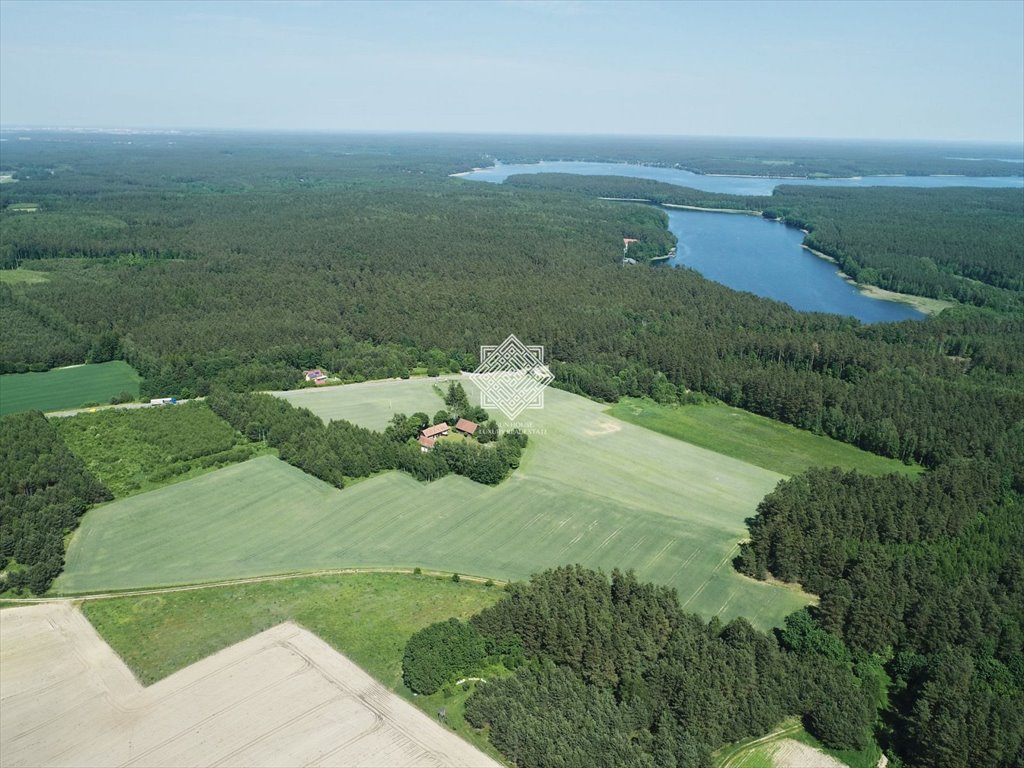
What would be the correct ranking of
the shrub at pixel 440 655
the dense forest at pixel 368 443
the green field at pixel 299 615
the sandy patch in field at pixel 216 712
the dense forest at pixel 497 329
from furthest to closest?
1. the dense forest at pixel 497 329
2. the dense forest at pixel 368 443
3. the green field at pixel 299 615
4. the shrub at pixel 440 655
5. the sandy patch in field at pixel 216 712

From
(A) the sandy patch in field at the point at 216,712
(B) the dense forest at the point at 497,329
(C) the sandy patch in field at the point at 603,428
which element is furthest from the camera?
(B) the dense forest at the point at 497,329

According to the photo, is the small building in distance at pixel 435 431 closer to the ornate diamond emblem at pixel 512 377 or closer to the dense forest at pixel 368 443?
the dense forest at pixel 368 443

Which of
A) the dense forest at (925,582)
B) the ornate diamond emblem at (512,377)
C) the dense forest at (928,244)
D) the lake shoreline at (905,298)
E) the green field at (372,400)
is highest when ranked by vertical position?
the dense forest at (928,244)

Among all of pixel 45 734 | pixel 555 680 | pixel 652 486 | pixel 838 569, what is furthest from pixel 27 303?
pixel 838 569

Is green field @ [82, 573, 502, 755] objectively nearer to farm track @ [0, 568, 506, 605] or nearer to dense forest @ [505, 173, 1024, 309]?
farm track @ [0, 568, 506, 605]

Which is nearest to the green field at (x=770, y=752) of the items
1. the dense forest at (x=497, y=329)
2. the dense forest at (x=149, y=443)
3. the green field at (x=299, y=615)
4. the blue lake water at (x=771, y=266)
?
the green field at (x=299, y=615)

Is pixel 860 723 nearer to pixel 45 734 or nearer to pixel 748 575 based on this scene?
pixel 748 575

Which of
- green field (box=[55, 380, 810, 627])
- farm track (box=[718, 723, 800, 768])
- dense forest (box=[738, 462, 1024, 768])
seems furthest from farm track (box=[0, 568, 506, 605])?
dense forest (box=[738, 462, 1024, 768])
